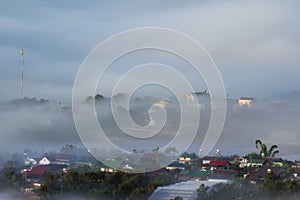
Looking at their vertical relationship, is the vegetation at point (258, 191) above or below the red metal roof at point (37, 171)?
below

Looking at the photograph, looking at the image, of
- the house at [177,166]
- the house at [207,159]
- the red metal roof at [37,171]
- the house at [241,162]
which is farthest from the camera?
→ the house at [207,159]

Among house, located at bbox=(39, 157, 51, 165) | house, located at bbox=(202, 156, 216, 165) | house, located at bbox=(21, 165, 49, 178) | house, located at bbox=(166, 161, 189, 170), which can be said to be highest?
house, located at bbox=(39, 157, 51, 165)

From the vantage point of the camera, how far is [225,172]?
26.0 m

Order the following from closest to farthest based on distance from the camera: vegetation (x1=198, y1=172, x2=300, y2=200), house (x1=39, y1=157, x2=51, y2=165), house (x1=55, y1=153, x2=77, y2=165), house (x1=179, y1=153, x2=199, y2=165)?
1. vegetation (x1=198, y1=172, x2=300, y2=200)
2. house (x1=55, y1=153, x2=77, y2=165)
3. house (x1=179, y1=153, x2=199, y2=165)
4. house (x1=39, y1=157, x2=51, y2=165)

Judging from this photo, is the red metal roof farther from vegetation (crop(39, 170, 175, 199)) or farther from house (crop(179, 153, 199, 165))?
house (crop(179, 153, 199, 165))

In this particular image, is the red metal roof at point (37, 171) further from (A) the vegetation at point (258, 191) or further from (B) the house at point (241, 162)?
(A) the vegetation at point (258, 191)

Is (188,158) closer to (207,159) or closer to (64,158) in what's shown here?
(207,159)

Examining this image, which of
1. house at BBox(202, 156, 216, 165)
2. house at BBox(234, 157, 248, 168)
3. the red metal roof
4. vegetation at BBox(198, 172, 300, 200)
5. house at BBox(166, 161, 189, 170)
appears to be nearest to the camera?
vegetation at BBox(198, 172, 300, 200)

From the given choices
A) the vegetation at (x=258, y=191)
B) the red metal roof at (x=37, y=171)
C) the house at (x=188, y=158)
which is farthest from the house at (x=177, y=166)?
the vegetation at (x=258, y=191)

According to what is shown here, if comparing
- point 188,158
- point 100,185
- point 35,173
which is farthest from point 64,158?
point 100,185

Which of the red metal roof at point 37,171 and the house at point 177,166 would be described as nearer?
the red metal roof at point 37,171

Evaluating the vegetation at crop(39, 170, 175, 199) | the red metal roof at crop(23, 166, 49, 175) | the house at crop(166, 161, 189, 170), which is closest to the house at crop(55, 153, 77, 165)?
the red metal roof at crop(23, 166, 49, 175)

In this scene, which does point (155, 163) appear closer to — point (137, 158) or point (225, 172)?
point (137, 158)

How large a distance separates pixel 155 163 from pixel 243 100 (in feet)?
28.5
